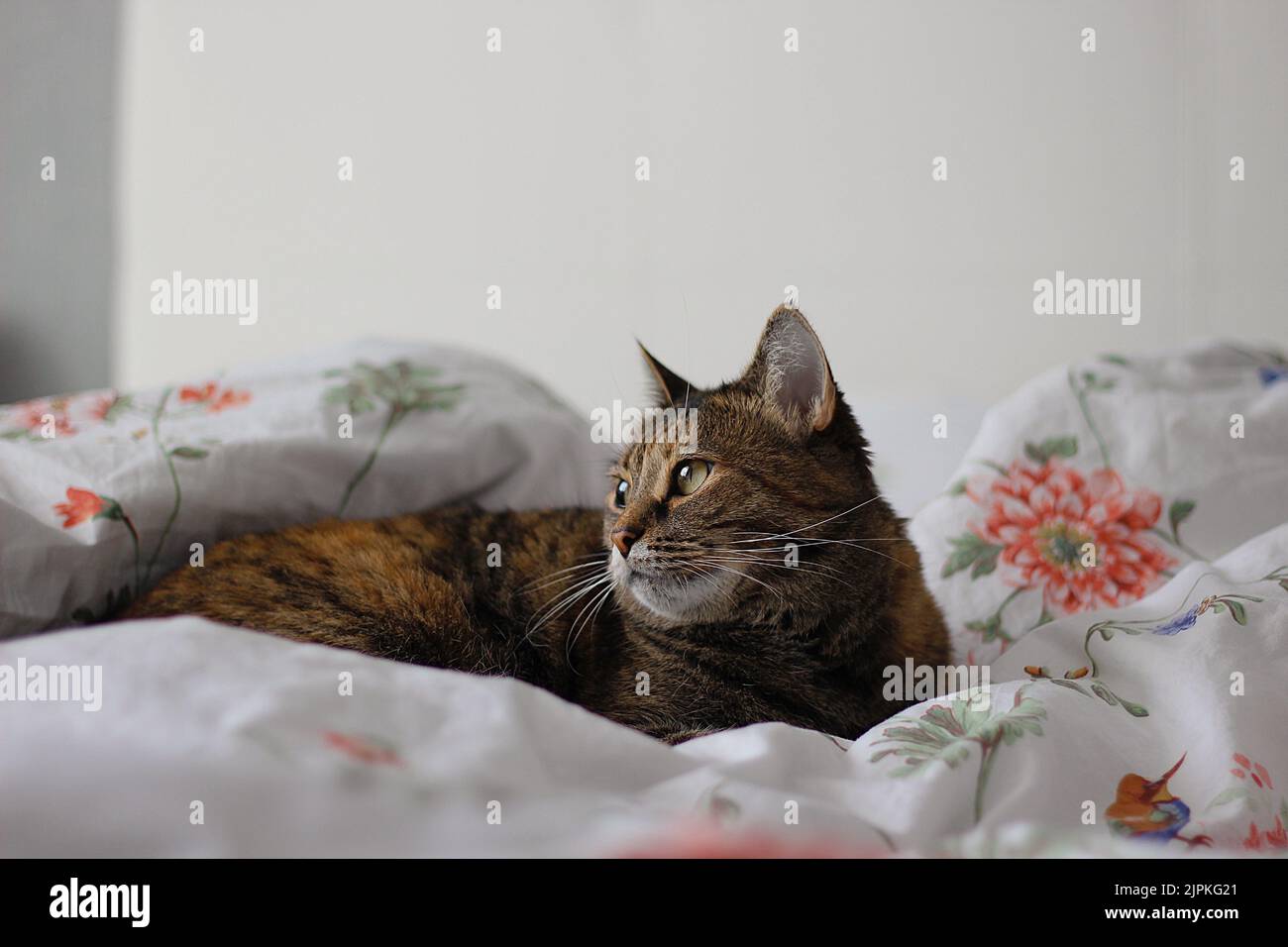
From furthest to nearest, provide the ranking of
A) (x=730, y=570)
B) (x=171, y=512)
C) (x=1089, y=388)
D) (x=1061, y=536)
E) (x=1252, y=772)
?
(x=1089, y=388) → (x=1061, y=536) → (x=171, y=512) → (x=730, y=570) → (x=1252, y=772)

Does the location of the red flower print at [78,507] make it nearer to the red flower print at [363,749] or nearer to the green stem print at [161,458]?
the green stem print at [161,458]

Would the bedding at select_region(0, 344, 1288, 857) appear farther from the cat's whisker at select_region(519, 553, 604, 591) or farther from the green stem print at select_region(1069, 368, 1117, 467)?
the cat's whisker at select_region(519, 553, 604, 591)

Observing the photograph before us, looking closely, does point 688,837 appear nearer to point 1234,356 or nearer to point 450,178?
point 1234,356

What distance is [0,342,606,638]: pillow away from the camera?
0.98m

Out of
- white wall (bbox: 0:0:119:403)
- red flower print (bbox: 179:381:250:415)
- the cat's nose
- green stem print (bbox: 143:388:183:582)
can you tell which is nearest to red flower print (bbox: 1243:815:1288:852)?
the cat's nose

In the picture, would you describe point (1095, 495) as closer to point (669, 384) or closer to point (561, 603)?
point (669, 384)

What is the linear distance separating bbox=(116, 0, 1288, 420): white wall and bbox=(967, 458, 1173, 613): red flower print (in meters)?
0.52

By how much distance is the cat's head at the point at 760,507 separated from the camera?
0.97m

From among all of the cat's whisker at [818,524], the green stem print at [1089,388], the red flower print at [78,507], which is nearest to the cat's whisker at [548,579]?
the cat's whisker at [818,524]

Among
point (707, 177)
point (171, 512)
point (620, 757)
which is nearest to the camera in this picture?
point (620, 757)

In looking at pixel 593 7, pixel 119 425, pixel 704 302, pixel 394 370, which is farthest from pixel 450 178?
pixel 119 425

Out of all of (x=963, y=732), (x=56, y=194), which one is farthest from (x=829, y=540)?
(x=56, y=194)

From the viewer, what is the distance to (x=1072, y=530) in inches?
48.6

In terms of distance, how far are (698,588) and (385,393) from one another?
643 millimetres
